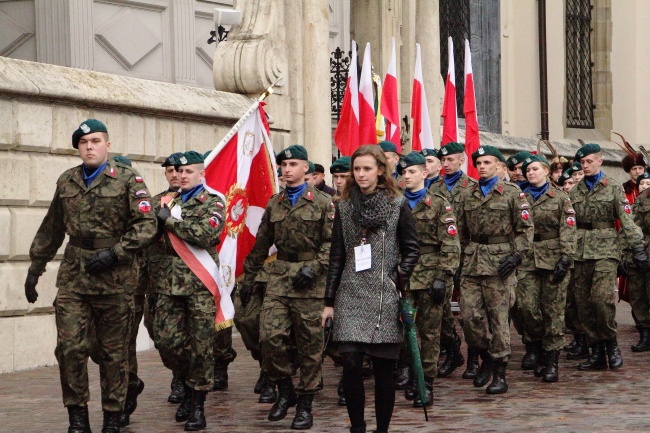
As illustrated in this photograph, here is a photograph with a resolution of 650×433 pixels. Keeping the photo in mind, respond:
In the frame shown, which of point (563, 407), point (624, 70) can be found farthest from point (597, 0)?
point (563, 407)

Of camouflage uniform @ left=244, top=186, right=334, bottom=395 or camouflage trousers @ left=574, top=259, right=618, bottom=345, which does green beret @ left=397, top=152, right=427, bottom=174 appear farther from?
camouflage trousers @ left=574, top=259, right=618, bottom=345

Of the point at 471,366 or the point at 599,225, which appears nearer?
the point at 471,366

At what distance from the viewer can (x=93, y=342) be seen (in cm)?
939

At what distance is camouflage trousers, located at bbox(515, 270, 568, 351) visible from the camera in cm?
1232

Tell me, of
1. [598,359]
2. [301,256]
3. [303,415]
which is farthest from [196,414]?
[598,359]

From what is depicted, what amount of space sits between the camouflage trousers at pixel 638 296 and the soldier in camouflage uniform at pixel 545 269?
2.45 meters

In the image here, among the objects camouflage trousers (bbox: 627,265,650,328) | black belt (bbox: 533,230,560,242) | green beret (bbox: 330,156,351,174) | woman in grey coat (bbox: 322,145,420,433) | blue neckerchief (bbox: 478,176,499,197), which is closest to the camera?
woman in grey coat (bbox: 322,145,420,433)

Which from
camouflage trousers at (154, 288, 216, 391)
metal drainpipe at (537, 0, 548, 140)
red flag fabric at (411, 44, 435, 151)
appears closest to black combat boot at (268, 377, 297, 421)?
camouflage trousers at (154, 288, 216, 391)

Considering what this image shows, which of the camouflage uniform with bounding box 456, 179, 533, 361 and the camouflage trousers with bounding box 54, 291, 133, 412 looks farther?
the camouflage uniform with bounding box 456, 179, 533, 361

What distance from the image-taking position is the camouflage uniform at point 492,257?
1161cm

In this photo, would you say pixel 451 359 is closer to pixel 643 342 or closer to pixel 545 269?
pixel 545 269

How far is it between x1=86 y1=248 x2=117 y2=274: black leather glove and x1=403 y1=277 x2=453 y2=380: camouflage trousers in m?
2.80

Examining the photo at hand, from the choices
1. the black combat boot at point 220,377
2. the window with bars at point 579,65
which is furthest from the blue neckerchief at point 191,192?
the window with bars at point 579,65

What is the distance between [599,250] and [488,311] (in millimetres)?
2028
